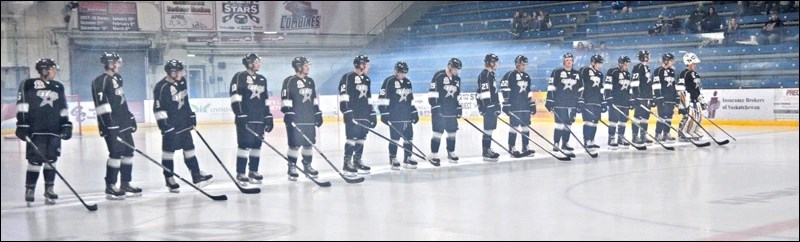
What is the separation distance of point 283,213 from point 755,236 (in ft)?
10.6

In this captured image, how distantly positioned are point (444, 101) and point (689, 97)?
15.2 ft

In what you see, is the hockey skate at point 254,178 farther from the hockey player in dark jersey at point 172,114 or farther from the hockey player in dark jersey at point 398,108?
the hockey player in dark jersey at point 398,108

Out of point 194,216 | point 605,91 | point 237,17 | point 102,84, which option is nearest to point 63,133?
point 102,84

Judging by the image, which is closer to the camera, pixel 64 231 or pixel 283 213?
pixel 64 231

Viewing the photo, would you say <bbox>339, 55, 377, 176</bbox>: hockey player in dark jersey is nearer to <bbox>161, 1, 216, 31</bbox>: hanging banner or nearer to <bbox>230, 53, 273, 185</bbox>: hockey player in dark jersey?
<bbox>230, 53, 273, 185</bbox>: hockey player in dark jersey

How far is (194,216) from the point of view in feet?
24.7

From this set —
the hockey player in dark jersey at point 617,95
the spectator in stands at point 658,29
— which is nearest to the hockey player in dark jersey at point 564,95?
the hockey player in dark jersey at point 617,95

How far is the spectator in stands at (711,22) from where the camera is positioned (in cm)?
1969

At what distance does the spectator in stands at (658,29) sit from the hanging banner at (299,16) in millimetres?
6890

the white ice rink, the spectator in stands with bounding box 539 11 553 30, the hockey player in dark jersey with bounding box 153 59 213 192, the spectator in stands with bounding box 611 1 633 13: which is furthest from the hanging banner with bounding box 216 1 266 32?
the hockey player in dark jersey with bounding box 153 59 213 192

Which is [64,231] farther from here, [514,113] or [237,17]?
[237,17]

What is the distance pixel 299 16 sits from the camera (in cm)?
2273

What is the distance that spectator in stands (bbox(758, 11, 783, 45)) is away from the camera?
A: 1786 cm

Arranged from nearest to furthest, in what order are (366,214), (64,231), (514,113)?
(64,231) → (366,214) → (514,113)
